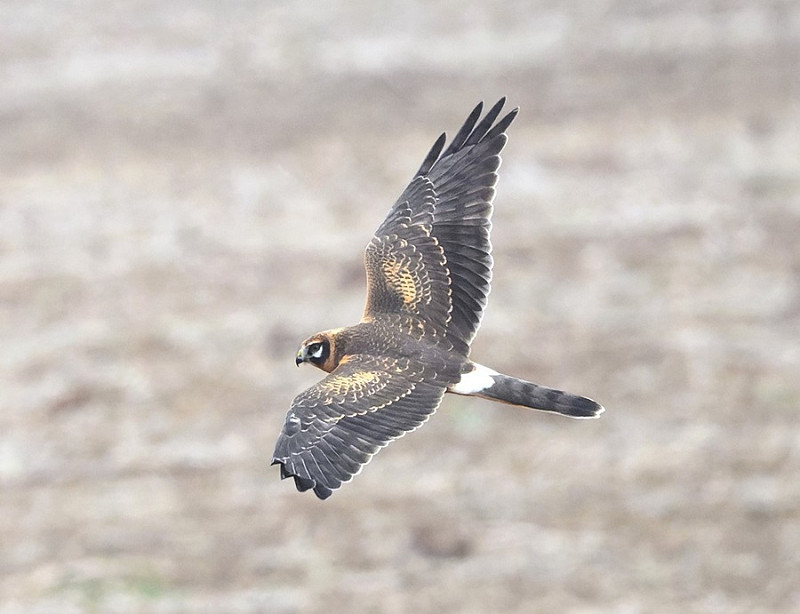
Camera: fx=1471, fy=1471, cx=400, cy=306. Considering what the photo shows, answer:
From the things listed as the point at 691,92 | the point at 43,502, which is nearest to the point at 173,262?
the point at 43,502

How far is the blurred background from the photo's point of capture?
1812cm

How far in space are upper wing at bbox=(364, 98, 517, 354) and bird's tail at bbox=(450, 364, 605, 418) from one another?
0.33 m

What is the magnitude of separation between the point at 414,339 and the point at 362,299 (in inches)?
497

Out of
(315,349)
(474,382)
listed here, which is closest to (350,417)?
(315,349)

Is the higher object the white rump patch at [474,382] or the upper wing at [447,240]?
the upper wing at [447,240]

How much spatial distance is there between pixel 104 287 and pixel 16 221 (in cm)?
270

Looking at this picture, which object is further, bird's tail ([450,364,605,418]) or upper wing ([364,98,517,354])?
upper wing ([364,98,517,354])

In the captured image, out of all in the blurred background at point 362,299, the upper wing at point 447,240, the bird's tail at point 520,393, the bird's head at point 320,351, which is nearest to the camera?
the bird's tail at point 520,393

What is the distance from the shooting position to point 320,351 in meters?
8.97

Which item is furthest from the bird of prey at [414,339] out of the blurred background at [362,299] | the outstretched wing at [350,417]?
the blurred background at [362,299]

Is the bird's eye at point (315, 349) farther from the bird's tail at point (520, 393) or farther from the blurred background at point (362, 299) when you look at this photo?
the blurred background at point (362, 299)

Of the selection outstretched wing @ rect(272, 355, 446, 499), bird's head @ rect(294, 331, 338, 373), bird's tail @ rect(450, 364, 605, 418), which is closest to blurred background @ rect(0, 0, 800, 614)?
bird's tail @ rect(450, 364, 605, 418)

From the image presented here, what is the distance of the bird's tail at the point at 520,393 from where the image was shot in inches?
345

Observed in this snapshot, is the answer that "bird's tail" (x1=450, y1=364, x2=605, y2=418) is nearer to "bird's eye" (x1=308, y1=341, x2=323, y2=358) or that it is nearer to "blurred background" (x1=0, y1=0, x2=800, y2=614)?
"bird's eye" (x1=308, y1=341, x2=323, y2=358)
